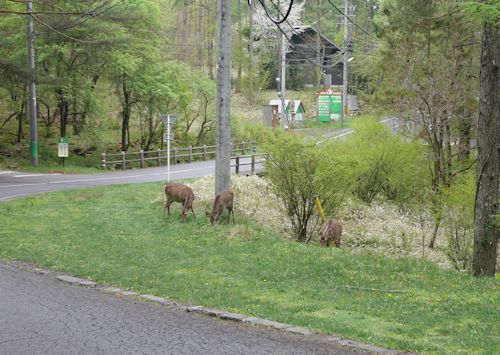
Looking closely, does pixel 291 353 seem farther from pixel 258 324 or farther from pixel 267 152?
pixel 267 152

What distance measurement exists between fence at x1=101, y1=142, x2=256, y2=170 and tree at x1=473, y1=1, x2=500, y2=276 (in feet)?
85.1

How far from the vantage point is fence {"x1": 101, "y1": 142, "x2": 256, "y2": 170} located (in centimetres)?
3672

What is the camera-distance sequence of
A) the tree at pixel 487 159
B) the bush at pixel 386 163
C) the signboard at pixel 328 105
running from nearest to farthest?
the tree at pixel 487 159
the bush at pixel 386 163
the signboard at pixel 328 105

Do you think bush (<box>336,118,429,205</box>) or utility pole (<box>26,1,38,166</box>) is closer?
bush (<box>336,118,429,205</box>)

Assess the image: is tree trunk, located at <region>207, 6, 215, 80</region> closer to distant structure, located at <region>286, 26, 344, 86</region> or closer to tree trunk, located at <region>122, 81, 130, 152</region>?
distant structure, located at <region>286, 26, 344, 86</region>

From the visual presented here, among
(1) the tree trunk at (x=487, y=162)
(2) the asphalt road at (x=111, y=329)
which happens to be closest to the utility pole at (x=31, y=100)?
(2) the asphalt road at (x=111, y=329)

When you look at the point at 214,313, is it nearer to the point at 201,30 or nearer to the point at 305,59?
the point at 201,30

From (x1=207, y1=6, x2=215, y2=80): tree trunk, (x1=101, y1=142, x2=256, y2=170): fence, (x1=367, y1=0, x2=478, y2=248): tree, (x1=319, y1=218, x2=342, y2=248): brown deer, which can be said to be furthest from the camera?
(x1=207, y1=6, x2=215, y2=80): tree trunk

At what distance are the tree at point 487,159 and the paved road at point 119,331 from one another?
631 cm

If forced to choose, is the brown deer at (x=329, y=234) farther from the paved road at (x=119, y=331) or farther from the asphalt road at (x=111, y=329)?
the paved road at (x=119, y=331)

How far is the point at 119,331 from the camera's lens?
26.5 ft

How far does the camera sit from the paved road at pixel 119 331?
7.33 m

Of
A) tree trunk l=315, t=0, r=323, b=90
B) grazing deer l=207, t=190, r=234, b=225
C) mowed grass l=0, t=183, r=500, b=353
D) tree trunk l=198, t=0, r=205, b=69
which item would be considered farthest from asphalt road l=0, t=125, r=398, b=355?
tree trunk l=315, t=0, r=323, b=90

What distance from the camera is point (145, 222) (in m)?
17.3
